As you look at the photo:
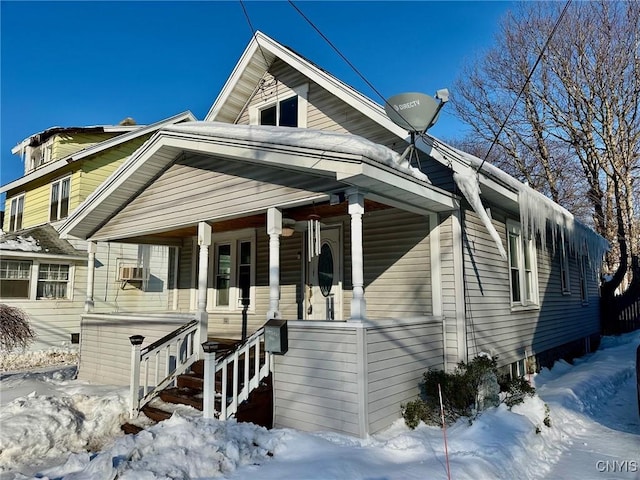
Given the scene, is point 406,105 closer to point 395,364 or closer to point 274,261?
point 274,261

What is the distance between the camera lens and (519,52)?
21078mm

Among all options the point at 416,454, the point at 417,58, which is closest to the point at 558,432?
the point at 416,454

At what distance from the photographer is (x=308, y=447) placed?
182 inches

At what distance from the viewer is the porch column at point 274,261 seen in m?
6.26

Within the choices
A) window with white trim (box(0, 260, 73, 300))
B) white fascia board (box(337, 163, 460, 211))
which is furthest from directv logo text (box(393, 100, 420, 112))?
window with white trim (box(0, 260, 73, 300))

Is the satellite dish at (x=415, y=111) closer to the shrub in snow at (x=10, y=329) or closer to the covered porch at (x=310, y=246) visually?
the covered porch at (x=310, y=246)

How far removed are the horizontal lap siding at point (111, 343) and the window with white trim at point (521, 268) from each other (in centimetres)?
663

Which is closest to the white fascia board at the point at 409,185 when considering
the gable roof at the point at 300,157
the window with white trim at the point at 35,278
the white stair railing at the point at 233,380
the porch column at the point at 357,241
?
the gable roof at the point at 300,157

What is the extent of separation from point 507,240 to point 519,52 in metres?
16.1

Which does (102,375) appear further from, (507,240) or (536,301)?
(536,301)

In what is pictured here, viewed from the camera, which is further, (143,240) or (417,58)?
(417,58)

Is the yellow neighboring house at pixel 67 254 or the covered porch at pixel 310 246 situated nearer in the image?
the covered porch at pixel 310 246

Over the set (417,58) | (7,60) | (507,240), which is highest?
(417,58)

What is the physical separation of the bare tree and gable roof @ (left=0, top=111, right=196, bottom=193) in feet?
45.7
